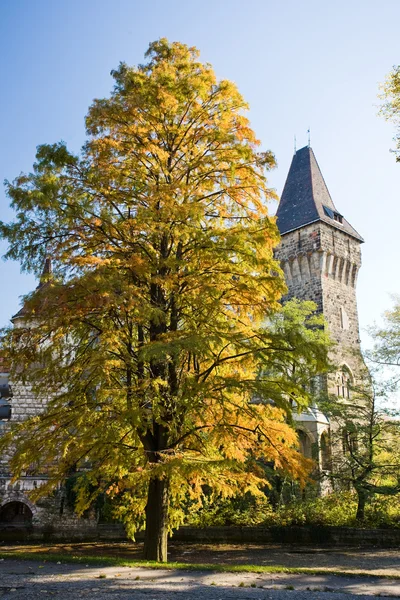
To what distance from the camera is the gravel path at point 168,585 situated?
5.73 meters

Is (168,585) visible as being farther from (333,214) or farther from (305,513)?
(333,214)

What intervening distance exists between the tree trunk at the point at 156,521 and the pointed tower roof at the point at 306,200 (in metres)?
20.2

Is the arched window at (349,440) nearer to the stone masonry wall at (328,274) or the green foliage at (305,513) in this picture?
the green foliage at (305,513)

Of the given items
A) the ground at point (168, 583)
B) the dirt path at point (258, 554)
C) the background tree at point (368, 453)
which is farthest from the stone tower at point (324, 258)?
the ground at point (168, 583)

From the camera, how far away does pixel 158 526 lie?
8.45 metres

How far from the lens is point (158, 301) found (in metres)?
8.97

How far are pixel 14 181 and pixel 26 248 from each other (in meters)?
1.07

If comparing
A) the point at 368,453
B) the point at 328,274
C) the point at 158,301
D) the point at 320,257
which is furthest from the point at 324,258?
the point at 158,301

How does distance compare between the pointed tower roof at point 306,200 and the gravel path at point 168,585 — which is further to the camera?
the pointed tower roof at point 306,200

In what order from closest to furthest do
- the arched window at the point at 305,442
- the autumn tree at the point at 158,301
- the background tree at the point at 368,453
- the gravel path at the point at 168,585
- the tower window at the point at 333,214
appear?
the gravel path at the point at 168,585 → the autumn tree at the point at 158,301 → the background tree at the point at 368,453 → the arched window at the point at 305,442 → the tower window at the point at 333,214

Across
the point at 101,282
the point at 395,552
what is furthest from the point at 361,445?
the point at 101,282

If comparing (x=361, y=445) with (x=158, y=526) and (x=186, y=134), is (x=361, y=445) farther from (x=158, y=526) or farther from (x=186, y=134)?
(x=186, y=134)

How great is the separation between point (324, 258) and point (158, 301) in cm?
1907

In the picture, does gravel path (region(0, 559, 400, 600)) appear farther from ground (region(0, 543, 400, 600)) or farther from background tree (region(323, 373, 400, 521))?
background tree (region(323, 373, 400, 521))
